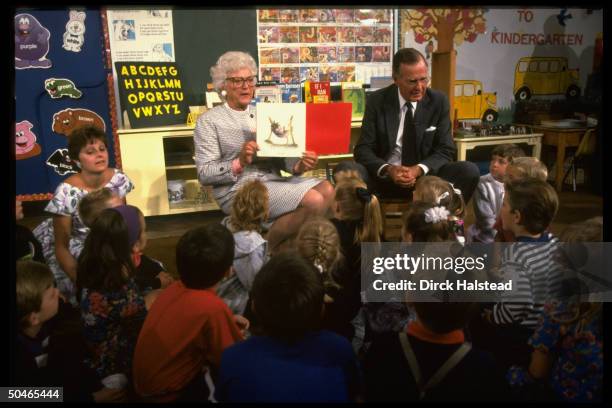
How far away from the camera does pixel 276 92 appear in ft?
11.7

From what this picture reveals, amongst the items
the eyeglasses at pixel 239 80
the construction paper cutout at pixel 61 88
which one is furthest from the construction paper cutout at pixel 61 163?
the eyeglasses at pixel 239 80

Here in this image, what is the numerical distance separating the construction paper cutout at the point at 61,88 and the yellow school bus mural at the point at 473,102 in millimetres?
2868

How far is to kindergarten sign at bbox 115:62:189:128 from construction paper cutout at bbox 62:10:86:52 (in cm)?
26

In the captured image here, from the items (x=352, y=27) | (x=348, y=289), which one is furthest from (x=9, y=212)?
(x=352, y=27)

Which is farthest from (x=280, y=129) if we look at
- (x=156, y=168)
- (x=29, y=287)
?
(x=156, y=168)

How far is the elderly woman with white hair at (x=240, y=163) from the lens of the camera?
219cm

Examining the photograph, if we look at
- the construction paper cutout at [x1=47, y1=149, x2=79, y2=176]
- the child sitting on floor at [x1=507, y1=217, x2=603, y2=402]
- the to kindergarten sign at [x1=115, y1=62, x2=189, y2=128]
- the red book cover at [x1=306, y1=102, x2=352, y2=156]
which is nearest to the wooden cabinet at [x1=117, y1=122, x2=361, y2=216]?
the to kindergarten sign at [x1=115, y1=62, x2=189, y2=128]

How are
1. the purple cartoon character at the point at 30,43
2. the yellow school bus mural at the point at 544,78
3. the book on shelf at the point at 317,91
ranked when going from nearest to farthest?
the purple cartoon character at the point at 30,43 < the book on shelf at the point at 317,91 < the yellow school bus mural at the point at 544,78

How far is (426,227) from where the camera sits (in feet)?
5.55

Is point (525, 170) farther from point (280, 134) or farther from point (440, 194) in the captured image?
point (280, 134)

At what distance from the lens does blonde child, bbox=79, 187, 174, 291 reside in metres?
1.84

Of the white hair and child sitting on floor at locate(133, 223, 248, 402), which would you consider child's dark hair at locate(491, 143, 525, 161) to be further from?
child sitting on floor at locate(133, 223, 248, 402)

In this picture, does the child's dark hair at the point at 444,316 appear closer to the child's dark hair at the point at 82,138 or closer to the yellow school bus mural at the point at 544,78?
the child's dark hair at the point at 82,138

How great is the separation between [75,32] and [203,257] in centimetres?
257
